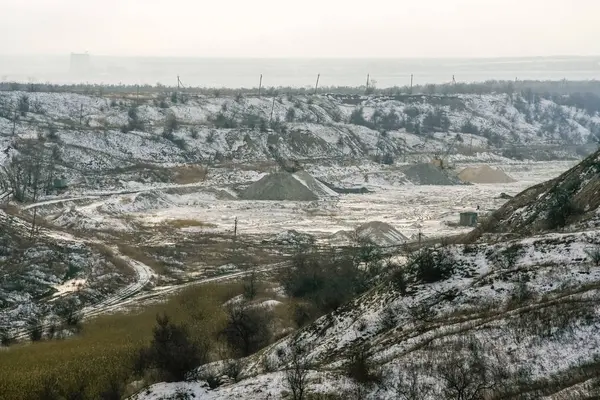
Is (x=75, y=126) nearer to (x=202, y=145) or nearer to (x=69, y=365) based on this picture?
(x=202, y=145)

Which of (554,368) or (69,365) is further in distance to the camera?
(69,365)

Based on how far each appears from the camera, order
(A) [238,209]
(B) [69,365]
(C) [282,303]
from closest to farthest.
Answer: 1. (B) [69,365]
2. (C) [282,303]
3. (A) [238,209]

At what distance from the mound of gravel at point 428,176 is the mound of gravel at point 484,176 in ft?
9.33

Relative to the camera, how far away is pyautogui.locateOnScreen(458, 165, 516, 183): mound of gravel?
2968 inches

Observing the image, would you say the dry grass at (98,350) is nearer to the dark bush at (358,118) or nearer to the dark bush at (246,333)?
the dark bush at (246,333)

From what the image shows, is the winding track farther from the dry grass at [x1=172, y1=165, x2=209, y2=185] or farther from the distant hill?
the dry grass at [x1=172, y1=165, x2=209, y2=185]

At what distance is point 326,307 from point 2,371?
10.2 metres

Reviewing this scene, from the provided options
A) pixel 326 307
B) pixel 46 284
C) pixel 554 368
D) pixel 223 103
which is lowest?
pixel 46 284

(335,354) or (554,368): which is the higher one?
(554,368)

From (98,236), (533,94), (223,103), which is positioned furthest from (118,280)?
(533,94)

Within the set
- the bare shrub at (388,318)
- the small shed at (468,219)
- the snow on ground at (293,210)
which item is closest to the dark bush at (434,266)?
the bare shrub at (388,318)

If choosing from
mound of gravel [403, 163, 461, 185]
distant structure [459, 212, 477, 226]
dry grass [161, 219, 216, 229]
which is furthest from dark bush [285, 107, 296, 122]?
distant structure [459, 212, 477, 226]

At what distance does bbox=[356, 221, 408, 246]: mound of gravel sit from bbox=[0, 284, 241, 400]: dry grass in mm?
13303

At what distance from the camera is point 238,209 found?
5541 cm
